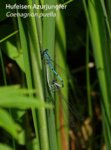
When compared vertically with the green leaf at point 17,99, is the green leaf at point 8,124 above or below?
below

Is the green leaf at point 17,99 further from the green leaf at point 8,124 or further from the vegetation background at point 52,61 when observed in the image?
the vegetation background at point 52,61

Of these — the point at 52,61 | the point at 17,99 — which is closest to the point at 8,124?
the point at 17,99

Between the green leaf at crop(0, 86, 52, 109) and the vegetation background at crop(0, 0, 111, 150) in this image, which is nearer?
the green leaf at crop(0, 86, 52, 109)

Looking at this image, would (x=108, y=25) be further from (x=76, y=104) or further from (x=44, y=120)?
(x=76, y=104)

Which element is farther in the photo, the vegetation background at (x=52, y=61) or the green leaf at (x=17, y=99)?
the vegetation background at (x=52, y=61)

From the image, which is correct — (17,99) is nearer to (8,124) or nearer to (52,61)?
(8,124)

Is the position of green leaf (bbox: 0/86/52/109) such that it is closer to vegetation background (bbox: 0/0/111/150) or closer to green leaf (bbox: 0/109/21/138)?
green leaf (bbox: 0/109/21/138)

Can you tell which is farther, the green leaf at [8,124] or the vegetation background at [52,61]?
the vegetation background at [52,61]

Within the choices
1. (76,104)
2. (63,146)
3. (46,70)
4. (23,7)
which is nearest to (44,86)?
(46,70)

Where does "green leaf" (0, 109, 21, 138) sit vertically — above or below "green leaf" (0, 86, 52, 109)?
below

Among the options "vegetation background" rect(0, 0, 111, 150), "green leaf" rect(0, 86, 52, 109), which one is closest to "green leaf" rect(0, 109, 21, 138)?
"green leaf" rect(0, 86, 52, 109)

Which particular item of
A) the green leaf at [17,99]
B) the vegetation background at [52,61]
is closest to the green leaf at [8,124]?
the green leaf at [17,99]
